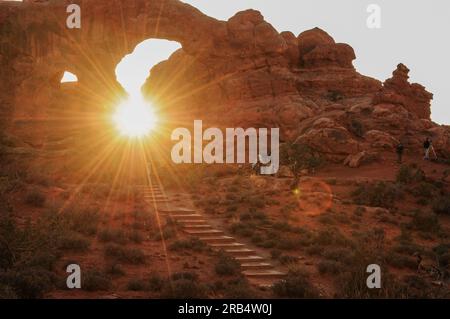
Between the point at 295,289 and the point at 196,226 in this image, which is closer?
the point at 295,289

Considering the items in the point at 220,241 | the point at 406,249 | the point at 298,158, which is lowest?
the point at 406,249

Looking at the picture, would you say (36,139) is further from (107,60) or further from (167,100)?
(167,100)

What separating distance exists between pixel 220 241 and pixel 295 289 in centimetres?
514

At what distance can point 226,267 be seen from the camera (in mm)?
11406

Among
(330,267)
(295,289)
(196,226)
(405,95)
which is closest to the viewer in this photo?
(295,289)

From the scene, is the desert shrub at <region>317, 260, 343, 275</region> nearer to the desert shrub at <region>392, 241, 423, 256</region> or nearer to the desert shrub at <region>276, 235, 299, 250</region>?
the desert shrub at <region>276, 235, 299, 250</region>

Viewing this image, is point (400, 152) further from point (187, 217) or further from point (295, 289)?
point (295, 289)

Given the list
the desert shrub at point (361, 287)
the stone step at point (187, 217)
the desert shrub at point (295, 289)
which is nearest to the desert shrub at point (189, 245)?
the stone step at point (187, 217)

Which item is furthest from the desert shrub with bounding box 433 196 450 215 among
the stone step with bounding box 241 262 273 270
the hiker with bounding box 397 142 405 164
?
the stone step with bounding box 241 262 273 270

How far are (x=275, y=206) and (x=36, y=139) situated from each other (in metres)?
22.8

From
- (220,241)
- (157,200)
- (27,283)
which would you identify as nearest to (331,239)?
(220,241)

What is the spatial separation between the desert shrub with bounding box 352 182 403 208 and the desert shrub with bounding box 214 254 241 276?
1178cm

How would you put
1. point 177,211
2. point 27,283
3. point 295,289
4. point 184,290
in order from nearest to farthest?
point 27,283
point 184,290
point 295,289
point 177,211
